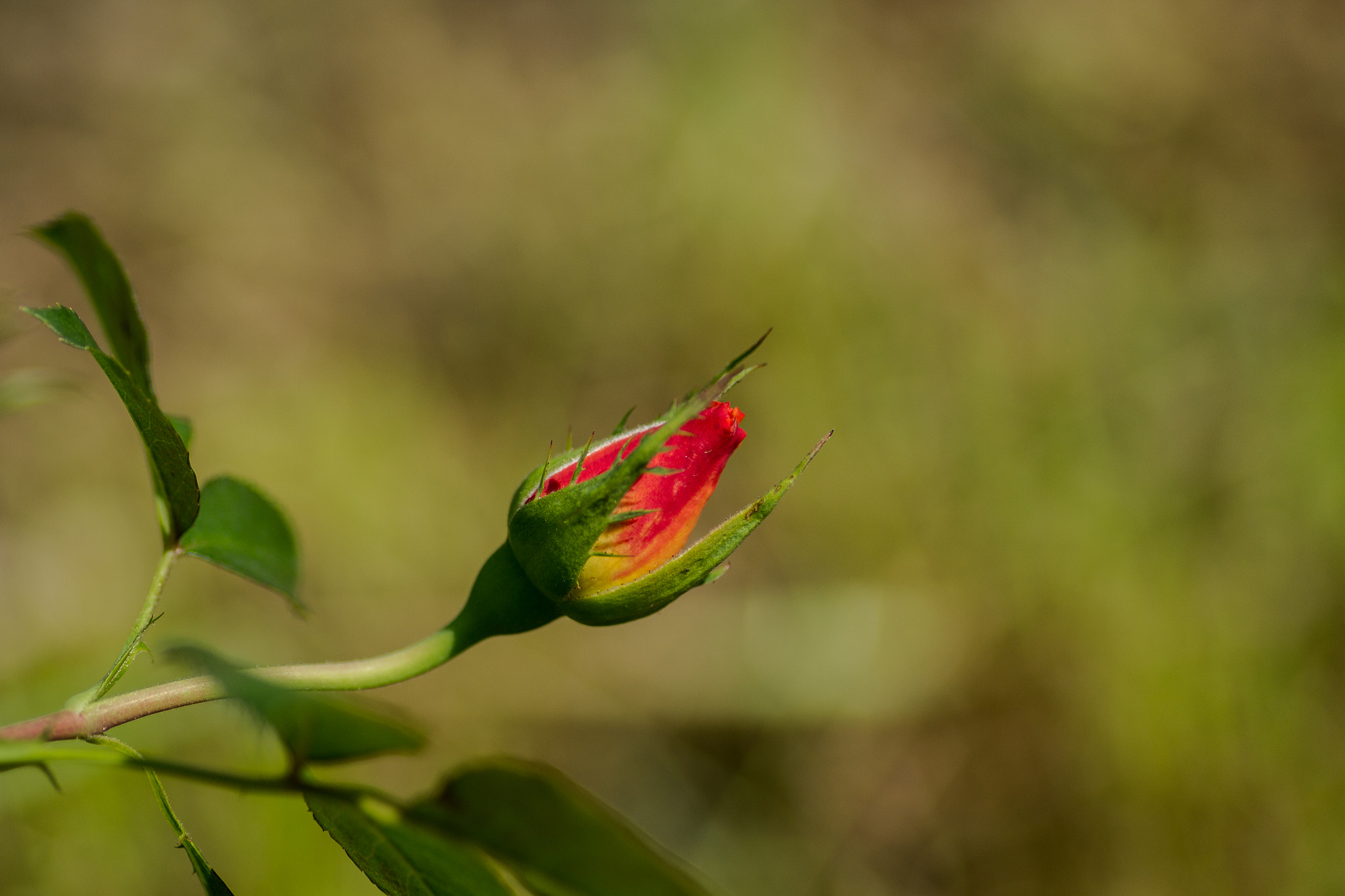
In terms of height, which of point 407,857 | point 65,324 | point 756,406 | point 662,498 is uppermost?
point 65,324

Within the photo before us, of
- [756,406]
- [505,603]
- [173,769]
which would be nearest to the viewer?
[173,769]

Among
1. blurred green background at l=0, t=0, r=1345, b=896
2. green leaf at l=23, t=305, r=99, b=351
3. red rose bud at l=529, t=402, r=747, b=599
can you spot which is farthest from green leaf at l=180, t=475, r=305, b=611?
blurred green background at l=0, t=0, r=1345, b=896

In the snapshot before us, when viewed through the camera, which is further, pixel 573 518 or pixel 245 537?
pixel 245 537

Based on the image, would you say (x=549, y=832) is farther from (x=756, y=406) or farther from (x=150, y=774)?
(x=756, y=406)

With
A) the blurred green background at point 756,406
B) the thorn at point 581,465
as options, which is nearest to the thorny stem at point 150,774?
the thorn at point 581,465

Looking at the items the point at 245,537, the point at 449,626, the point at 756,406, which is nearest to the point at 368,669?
the point at 449,626

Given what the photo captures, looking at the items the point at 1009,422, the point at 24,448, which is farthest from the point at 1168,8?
the point at 24,448
